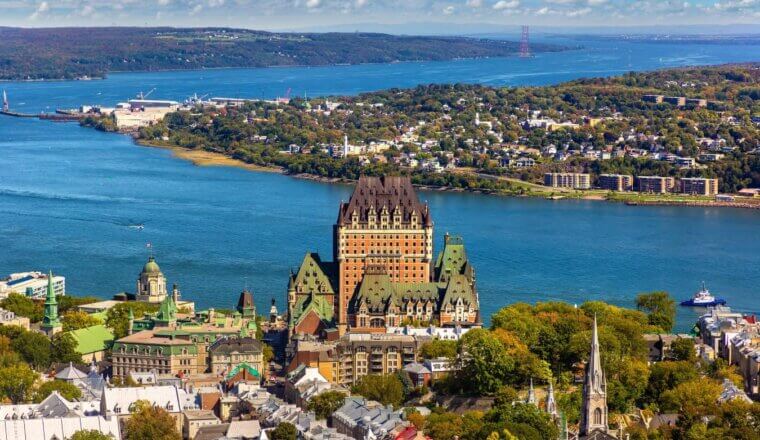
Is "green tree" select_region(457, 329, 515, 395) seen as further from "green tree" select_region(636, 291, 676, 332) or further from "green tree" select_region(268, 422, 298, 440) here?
"green tree" select_region(636, 291, 676, 332)

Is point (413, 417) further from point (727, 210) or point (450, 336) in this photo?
point (727, 210)

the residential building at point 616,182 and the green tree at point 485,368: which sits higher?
the green tree at point 485,368

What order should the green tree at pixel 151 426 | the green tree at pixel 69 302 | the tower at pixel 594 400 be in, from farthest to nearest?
the green tree at pixel 69 302
the green tree at pixel 151 426
the tower at pixel 594 400

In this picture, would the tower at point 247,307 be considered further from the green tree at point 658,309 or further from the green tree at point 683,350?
the green tree at point 683,350

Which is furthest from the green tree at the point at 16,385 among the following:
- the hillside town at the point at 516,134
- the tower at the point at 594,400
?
the hillside town at the point at 516,134

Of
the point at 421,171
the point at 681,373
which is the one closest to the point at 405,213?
the point at 681,373

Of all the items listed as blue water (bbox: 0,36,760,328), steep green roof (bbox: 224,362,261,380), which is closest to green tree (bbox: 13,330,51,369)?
steep green roof (bbox: 224,362,261,380)
